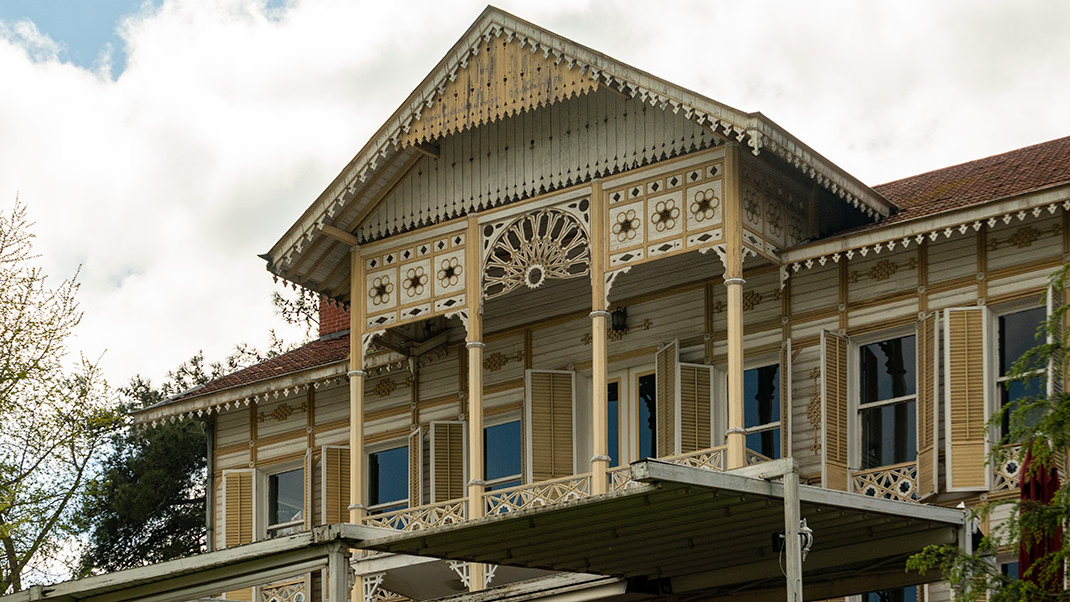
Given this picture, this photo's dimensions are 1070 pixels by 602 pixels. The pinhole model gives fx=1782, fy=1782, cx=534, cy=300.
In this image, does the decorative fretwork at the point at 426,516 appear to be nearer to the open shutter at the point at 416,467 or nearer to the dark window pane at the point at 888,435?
the open shutter at the point at 416,467

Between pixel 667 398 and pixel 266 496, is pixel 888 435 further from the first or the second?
pixel 266 496

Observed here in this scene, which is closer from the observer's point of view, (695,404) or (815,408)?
(815,408)

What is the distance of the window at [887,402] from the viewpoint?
22391mm

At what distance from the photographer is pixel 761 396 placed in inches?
935

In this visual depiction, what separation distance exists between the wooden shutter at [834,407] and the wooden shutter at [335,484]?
8.54 meters

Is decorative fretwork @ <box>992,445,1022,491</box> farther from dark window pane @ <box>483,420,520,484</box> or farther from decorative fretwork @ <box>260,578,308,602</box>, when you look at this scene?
decorative fretwork @ <box>260,578,308,602</box>

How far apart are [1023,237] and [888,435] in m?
2.99

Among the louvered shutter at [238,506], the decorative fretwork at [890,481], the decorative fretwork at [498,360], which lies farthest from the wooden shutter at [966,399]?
the louvered shutter at [238,506]

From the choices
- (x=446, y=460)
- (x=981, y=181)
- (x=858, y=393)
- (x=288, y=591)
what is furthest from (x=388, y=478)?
(x=981, y=181)

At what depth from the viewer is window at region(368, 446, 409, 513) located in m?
27.8

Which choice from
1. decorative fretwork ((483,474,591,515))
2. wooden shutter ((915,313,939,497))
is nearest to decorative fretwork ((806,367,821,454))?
wooden shutter ((915,313,939,497))

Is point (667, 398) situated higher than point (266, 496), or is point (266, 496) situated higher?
point (667, 398)

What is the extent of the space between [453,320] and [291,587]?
4845mm

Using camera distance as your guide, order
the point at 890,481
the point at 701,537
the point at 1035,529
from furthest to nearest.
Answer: the point at 890,481 < the point at 701,537 < the point at 1035,529
